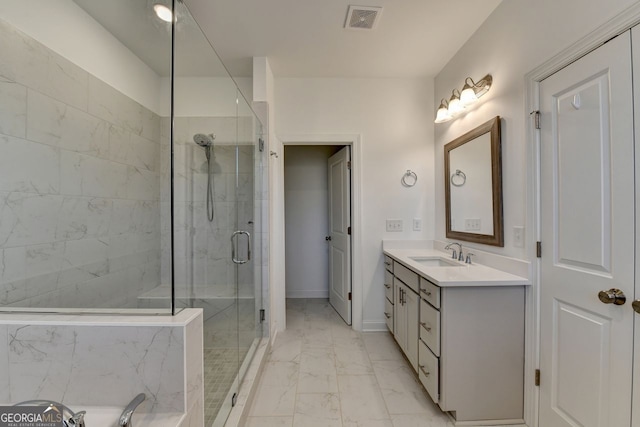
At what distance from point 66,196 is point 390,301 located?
2525 millimetres

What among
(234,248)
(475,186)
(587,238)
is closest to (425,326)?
(587,238)

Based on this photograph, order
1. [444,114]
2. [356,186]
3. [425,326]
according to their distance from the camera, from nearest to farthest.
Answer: [425,326]
[444,114]
[356,186]

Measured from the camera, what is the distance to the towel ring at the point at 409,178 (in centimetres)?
285

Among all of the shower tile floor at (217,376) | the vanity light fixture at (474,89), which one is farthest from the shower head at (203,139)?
the vanity light fixture at (474,89)

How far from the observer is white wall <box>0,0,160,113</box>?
51.9 inches

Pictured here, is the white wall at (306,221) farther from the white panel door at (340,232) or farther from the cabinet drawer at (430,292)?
the cabinet drawer at (430,292)

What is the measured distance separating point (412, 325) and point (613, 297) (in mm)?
1153

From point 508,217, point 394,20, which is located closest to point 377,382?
point 508,217

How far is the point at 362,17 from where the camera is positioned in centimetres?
195

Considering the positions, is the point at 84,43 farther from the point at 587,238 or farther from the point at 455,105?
the point at 587,238

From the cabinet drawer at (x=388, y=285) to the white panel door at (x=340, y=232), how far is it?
1.28 feet

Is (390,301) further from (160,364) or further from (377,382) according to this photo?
(160,364)

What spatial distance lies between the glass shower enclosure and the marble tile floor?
1.01 feet

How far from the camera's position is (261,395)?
6.12 ft
